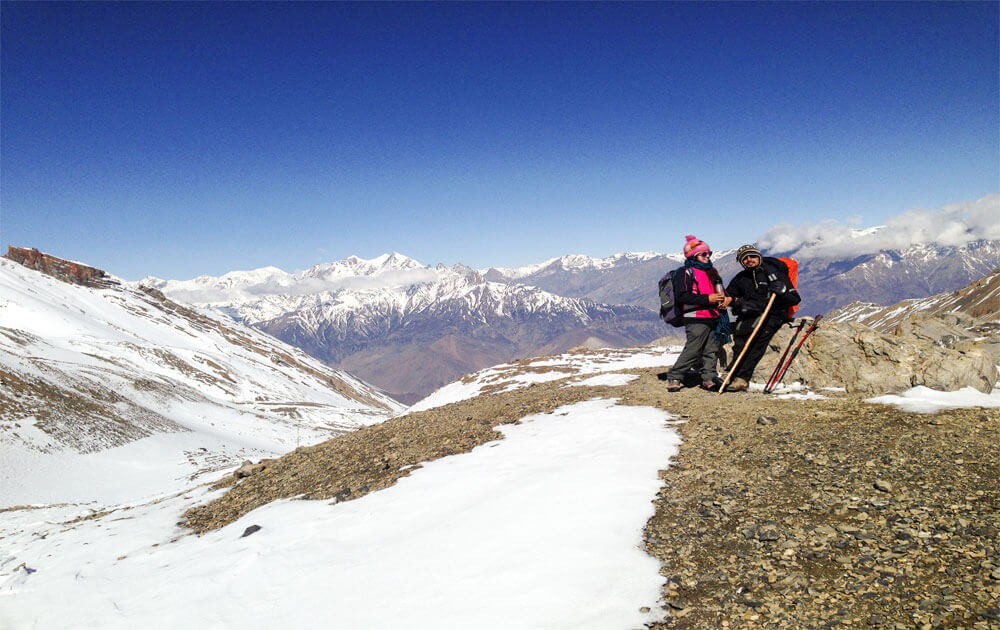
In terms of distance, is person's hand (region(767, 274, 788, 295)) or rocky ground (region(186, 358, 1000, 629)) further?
person's hand (region(767, 274, 788, 295))

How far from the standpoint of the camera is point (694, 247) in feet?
45.5

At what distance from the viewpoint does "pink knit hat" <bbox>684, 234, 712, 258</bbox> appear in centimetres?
1367

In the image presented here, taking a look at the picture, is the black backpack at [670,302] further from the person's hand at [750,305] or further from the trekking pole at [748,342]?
the trekking pole at [748,342]

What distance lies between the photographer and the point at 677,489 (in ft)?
26.1

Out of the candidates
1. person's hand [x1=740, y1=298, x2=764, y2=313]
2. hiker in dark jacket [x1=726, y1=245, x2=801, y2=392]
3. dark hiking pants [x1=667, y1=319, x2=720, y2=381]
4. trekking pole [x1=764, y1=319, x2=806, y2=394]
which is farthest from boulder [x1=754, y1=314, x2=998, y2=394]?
person's hand [x1=740, y1=298, x2=764, y2=313]

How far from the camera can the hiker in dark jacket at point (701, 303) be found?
1366cm

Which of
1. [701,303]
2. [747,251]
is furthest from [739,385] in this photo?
[747,251]

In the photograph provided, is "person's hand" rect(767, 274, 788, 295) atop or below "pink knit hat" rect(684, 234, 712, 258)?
below

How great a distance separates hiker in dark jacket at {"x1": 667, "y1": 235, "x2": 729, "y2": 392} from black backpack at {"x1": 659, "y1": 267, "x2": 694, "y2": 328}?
12 centimetres

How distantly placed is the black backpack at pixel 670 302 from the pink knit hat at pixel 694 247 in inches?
19.9

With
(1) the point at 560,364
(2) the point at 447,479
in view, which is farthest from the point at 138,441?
(2) the point at 447,479

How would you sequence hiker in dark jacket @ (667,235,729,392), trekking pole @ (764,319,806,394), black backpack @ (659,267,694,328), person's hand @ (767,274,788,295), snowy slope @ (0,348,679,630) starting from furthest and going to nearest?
1. black backpack @ (659,267,694,328)
2. trekking pole @ (764,319,806,394)
3. hiker in dark jacket @ (667,235,729,392)
4. person's hand @ (767,274,788,295)
5. snowy slope @ (0,348,679,630)

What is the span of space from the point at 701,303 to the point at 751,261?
70.6 inches

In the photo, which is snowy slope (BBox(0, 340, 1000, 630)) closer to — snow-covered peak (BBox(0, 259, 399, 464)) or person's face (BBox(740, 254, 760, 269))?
person's face (BBox(740, 254, 760, 269))
